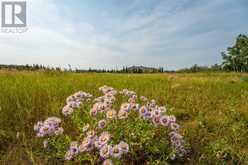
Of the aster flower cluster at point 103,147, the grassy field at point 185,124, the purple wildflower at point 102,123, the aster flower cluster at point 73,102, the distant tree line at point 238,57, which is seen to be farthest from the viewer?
the distant tree line at point 238,57

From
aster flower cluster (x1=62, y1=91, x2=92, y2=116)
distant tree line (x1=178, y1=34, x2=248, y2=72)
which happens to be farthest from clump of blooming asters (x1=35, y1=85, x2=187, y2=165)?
distant tree line (x1=178, y1=34, x2=248, y2=72)

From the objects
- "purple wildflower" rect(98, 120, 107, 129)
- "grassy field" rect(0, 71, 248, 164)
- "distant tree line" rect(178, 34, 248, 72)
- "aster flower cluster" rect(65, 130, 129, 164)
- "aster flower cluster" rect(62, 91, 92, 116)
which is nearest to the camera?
"aster flower cluster" rect(65, 130, 129, 164)

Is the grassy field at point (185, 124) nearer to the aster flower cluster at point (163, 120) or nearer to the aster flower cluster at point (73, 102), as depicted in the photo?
the aster flower cluster at point (163, 120)

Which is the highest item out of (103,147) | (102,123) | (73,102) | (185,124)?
(73,102)

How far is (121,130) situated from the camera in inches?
73.3

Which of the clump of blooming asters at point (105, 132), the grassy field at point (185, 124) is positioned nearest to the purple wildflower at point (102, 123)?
the clump of blooming asters at point (105, 132)

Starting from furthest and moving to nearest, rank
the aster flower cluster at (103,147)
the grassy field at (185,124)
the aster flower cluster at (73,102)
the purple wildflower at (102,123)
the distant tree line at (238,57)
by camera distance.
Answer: the distant tree line at (238,57) → the grassy field at (185,124) → the aster flower cluster at (73,102) → the purple wildflower at (102,123) → the aster flower cluster at (103,147)

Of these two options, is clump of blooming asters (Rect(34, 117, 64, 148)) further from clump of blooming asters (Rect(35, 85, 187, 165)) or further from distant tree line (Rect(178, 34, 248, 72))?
distant tree line (Rect(178, 34, 248, 72))

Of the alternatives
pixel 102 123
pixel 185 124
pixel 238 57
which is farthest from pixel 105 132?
pixel 238 57

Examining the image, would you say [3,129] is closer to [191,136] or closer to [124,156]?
[124,156]

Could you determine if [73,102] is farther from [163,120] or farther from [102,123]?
[163,120]

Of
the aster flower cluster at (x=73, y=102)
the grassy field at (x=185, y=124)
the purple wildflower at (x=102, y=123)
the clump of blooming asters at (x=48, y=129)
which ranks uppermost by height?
the aster flower cluster at (x=73, y=102)

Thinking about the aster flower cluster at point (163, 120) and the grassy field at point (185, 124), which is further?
the grassy field at point (185, 124)

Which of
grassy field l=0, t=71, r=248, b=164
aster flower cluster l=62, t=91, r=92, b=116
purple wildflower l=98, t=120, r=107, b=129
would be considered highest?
aster flower cluster l=62, t=91, r=92, b=116
